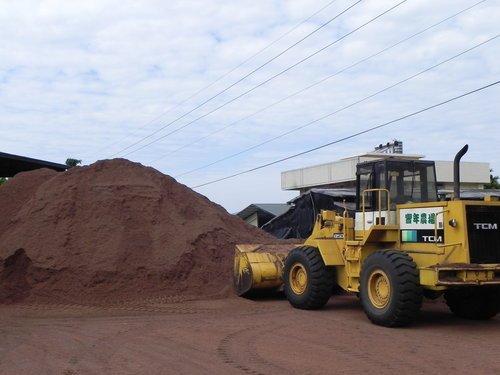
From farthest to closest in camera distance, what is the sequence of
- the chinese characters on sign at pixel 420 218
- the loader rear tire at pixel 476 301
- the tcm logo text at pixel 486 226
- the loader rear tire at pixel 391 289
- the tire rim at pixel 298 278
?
the tire rim at pixel 298 278
the loader rear tire at pixel 476 301
the chinese characters on sign at pixel 420 218
the tcm logo text at pixel 486 226
the loader rear tire at pixel 391 289

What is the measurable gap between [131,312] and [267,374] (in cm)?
612

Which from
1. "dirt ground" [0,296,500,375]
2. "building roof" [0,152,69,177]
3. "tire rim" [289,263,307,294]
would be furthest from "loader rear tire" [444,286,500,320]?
"building roof" [0,152,69,177]

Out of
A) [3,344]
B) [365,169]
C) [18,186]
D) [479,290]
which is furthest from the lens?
[18,186]

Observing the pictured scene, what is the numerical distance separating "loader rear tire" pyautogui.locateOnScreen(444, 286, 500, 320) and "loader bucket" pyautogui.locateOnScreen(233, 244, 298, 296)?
13.3 feet

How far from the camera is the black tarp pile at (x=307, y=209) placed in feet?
70.3

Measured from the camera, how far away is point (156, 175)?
60.8 feet

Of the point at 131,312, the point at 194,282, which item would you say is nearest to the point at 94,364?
the point at 131,312

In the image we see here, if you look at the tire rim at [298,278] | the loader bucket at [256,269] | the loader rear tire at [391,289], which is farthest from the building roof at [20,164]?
the loader rear tire at [391,289]

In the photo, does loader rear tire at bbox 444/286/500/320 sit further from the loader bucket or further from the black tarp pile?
the black tarp pile

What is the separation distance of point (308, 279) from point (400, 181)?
2.74 m

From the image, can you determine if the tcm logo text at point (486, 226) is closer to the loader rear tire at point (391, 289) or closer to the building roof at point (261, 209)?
the loader rear tire at point (391, 289)

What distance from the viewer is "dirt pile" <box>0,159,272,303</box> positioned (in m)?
14.0

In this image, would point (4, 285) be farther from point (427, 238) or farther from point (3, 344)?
point (427, 238)

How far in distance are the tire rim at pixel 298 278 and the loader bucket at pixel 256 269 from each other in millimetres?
1053
